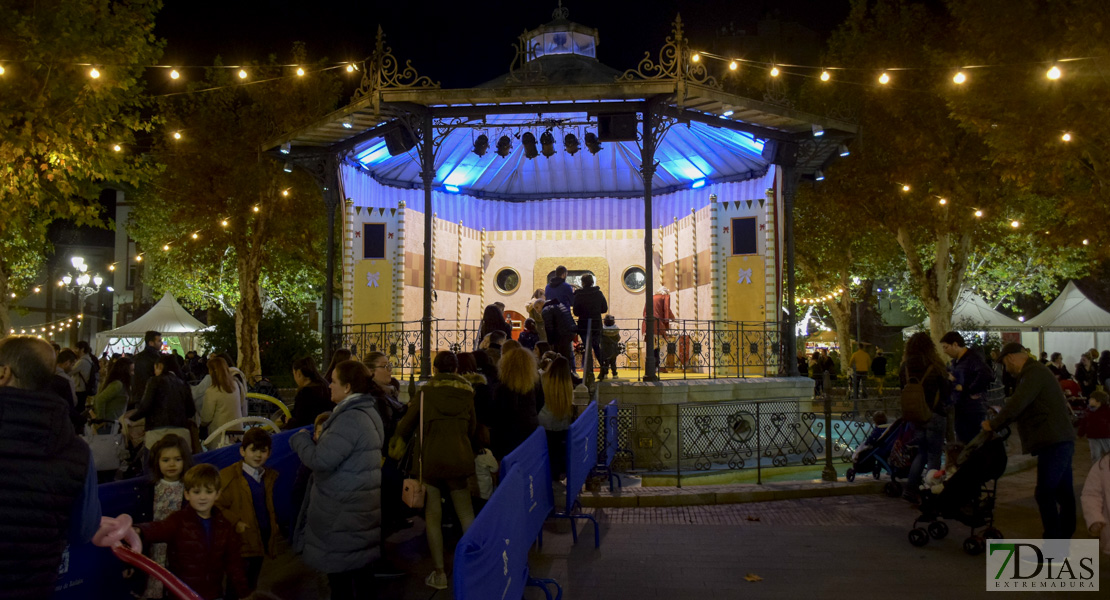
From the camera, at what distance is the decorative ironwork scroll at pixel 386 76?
12.4 metres

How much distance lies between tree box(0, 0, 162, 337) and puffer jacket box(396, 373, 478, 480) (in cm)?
1284

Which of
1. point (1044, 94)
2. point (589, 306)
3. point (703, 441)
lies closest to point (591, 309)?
point (589, 306)

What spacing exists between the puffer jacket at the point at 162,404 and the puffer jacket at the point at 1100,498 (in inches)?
295

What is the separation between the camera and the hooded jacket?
13062 mm

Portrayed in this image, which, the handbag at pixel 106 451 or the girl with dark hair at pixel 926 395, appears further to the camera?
the girl with dark hair at pixel 926 395

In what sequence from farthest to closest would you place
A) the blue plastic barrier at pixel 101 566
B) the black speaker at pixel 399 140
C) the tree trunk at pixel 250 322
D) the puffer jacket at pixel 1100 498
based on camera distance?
the tree trunk at pixel 250 322
the black speaker at pixel 399 140
the puffer jacket at pixel 1100 498
the blue plastic barrier at pixel 101 566

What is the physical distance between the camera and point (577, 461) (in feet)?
24.0

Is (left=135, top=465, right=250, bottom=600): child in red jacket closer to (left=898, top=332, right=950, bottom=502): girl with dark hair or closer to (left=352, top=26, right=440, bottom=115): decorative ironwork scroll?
(left=898, top=332, right=950, bottom=502): girl with dark hair

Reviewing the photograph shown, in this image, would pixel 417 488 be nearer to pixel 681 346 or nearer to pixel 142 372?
pixel 142 372

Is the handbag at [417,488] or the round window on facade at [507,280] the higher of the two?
the round window on facade at [507,280]

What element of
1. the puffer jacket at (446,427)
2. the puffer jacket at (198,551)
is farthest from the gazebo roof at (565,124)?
the puffer jacket at (198,551)

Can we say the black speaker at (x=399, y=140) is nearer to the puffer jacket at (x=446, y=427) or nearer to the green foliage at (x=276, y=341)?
the puffer jacket at (x=446, y=427)

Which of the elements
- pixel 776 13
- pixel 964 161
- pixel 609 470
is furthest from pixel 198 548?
pixel 776 13

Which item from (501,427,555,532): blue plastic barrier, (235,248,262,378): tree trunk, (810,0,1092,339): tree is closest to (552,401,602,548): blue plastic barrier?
(501,427,555,532): blue plastic barrier
